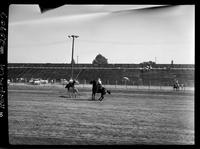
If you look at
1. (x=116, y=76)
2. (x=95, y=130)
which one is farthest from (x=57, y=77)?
(x=95, y=130)

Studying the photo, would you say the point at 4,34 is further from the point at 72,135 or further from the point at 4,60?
the point at 72,135

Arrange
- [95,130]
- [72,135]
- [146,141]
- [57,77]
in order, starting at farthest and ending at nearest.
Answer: [57,77]
[95,130]
[72,135]
[146,141]

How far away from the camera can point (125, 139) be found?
3.78 meters

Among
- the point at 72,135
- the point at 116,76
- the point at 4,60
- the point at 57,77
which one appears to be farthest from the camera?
the point at 116,76

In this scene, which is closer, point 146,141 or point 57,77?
point 146,141

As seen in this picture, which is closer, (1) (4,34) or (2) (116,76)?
(1) (4,34)

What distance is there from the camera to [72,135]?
398 cm
